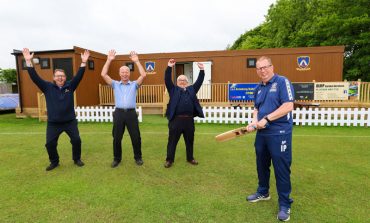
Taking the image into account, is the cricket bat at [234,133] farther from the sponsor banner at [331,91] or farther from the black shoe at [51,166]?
the sponsor banner at [331,91]

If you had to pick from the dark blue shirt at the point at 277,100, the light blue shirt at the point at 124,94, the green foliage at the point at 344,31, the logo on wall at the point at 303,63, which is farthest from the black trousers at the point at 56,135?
the green foliage at the point at 344,31

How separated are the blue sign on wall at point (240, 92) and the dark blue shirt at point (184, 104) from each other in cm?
815

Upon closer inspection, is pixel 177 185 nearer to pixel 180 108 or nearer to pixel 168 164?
pixel 168 164

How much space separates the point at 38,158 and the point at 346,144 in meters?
7.34

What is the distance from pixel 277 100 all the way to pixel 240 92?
32.3 feet

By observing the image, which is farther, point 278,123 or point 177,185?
point 177,185

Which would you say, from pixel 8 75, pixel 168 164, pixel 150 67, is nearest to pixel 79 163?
pixel 168 164

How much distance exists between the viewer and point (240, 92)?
1259cm

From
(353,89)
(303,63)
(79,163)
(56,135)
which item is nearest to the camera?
(56,135)

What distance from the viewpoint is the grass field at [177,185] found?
315cm

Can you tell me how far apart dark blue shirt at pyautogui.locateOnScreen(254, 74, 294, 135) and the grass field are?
3.48ft

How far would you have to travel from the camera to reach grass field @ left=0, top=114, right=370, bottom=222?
3.15 metres

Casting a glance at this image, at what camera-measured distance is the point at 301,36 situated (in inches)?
1024

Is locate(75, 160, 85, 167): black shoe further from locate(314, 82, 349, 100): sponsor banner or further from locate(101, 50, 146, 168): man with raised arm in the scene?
locate(314, 82, 349, 100): sponsor banner
